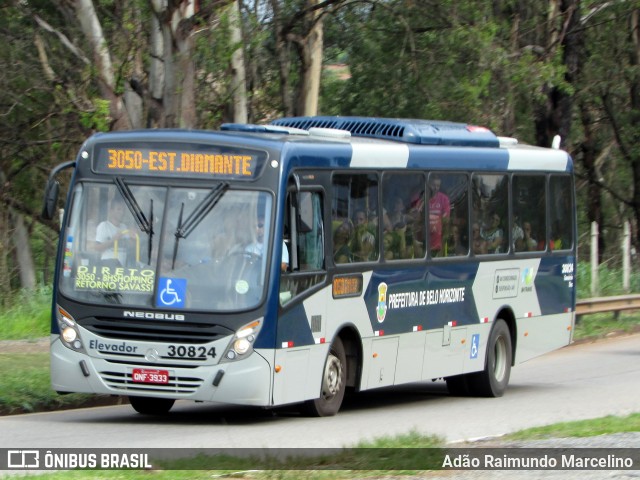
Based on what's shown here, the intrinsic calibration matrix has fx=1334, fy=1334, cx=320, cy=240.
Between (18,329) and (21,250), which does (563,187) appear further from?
(21,250)

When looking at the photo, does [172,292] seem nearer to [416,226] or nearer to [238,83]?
[416,226]

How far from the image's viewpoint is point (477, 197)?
620 inches

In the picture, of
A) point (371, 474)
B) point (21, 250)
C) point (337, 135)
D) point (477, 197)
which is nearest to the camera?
point (371, 474)

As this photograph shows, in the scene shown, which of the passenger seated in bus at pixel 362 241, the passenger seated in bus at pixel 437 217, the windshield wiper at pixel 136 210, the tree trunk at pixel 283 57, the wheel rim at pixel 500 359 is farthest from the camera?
the tree trunk at pixel 283 57

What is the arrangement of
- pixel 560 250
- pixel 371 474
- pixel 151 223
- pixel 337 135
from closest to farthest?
pixel 371 474 → pixel 151 223 → pixel 337 135 → pixel 560 250

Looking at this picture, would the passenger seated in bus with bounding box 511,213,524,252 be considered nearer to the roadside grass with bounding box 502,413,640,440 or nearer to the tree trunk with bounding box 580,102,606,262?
the roadside grass with bounding box 502,413,640,440

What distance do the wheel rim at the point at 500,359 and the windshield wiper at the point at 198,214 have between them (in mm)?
5547

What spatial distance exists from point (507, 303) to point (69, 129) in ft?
54.1

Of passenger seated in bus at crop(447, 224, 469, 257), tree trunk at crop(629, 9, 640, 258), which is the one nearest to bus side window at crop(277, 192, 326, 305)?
passenger seated in bus at crop(447, 224, 469, 257)

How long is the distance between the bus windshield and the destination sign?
15cm

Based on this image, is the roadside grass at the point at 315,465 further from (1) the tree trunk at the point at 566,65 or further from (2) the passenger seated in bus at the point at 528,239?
(1) the tree trunk at the point at 566,65

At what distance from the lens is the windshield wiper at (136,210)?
12000 mm

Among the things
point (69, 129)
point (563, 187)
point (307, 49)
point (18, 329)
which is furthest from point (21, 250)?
point (563, 187)

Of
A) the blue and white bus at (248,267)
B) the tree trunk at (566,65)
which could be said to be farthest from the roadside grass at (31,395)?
the tree trunk at (566,65)
